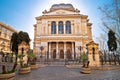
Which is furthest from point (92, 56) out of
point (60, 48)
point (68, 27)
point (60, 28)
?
point (68, 27)

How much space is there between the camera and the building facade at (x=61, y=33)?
44344 millimetres

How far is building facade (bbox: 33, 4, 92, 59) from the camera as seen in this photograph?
1746 inches

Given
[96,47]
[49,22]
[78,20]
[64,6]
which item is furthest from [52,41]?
[96,47]

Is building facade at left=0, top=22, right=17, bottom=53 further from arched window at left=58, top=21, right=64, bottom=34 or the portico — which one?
arched window at left=58, top=21, right=64, bottom=34

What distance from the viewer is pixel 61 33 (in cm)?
4594

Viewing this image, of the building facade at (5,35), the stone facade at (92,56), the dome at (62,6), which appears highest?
the dome at (62,6)

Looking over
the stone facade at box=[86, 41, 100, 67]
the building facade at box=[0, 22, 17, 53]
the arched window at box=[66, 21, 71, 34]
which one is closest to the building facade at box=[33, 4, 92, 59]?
the arched window at box=[66, 21, 71, 34]

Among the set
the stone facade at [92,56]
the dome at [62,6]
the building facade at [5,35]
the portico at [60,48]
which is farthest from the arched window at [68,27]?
the stone facade at [92,56]

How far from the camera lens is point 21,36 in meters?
36.8

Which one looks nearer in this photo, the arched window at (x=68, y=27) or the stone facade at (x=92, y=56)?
the stone facade at (x=92, y=56)

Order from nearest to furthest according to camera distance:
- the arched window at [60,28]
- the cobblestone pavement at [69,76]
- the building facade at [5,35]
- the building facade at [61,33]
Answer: the cobblestone pavement at [69,76] → the building facade at [61,33] → the building facade at [5,35] → the arched window at [60,28]

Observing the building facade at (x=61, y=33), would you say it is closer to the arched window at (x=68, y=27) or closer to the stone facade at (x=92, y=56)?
the arched window at (x=68, y=27)

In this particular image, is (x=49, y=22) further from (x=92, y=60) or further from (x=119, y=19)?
(x=119, y=19)

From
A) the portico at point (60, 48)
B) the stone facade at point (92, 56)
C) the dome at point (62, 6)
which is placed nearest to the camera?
the stone facade at point (92, 56)
